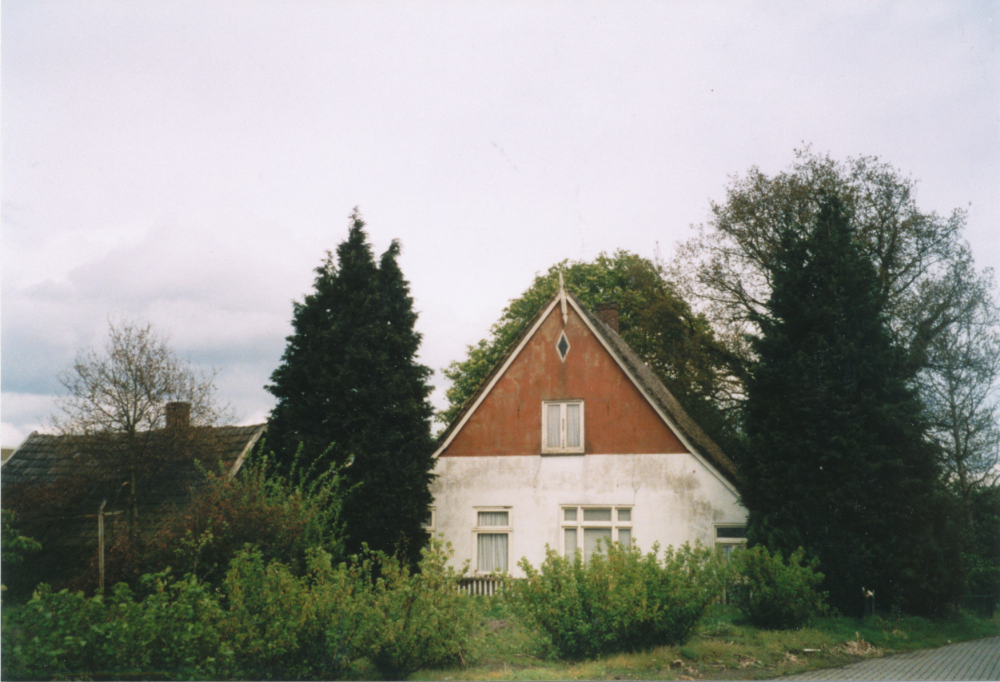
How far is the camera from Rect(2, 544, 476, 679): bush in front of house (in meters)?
8.32

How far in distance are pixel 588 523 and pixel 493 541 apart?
8.83ft

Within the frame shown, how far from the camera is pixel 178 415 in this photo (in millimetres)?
18906

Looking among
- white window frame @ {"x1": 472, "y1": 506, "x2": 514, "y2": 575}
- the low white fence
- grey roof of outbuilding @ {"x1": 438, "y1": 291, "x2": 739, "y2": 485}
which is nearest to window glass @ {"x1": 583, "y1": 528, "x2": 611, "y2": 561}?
white window frame @ {"x1": 472, "y1": 506, "x2": 514, "y2": 575}

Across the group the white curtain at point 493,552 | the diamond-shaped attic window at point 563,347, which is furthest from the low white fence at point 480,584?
the diamond-shaped attic window at point 563,347

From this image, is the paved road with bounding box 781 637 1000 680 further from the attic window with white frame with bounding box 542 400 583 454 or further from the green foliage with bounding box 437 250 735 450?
the green foliage with bounding box 437 250 735 450

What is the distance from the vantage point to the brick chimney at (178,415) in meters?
18.7

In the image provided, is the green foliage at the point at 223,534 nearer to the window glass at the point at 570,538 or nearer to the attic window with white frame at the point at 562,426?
the window glass at the point at 570,538

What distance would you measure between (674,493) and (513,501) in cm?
434

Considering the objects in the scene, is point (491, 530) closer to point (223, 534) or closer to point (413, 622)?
point (223, 534)

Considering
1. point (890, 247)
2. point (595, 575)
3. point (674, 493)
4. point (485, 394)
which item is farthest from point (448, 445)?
point (890, 247)

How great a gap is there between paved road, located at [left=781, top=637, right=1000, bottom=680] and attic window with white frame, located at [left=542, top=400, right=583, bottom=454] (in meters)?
9.31

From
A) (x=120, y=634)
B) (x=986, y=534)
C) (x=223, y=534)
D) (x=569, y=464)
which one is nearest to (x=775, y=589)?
(x=569, y=464)

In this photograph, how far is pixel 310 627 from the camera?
9.71 metres

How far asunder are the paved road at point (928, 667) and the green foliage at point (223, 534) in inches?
336
